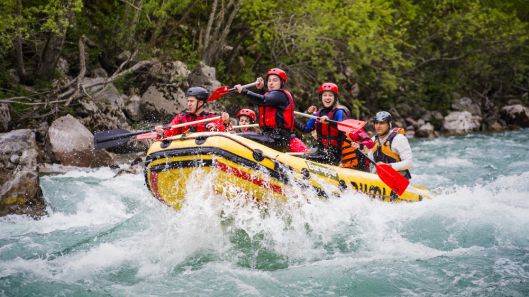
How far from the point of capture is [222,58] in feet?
47.7

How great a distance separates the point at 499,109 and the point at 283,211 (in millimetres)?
17518

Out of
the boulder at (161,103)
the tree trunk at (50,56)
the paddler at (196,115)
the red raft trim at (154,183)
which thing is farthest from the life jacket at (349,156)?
the tree trunk at (50,56)

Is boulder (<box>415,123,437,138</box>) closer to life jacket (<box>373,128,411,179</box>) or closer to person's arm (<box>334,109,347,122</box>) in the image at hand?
life jacket (<box>373,128,411,179</box>)

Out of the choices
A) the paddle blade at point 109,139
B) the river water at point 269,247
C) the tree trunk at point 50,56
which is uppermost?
the tree trunk at point 50,56

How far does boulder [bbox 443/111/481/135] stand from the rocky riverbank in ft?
30.6

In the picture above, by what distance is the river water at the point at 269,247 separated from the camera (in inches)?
174

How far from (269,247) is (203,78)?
7142 millimetres

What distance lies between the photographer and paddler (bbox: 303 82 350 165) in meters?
6.78

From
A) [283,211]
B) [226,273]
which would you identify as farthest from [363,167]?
[226,273]

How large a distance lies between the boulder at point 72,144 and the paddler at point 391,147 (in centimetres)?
483

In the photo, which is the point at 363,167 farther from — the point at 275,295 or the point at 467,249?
the point at 275,295

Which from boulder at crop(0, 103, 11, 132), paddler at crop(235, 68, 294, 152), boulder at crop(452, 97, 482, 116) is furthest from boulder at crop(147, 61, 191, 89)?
boulder at crop(452, 97, 482, 116)

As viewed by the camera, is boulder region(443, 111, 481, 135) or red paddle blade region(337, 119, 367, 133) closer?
red paddle blade region(337, 119, 367, 133)

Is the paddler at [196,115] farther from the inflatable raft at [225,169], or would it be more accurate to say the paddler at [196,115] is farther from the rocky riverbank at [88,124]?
the rocky riverbank at [88,124]
